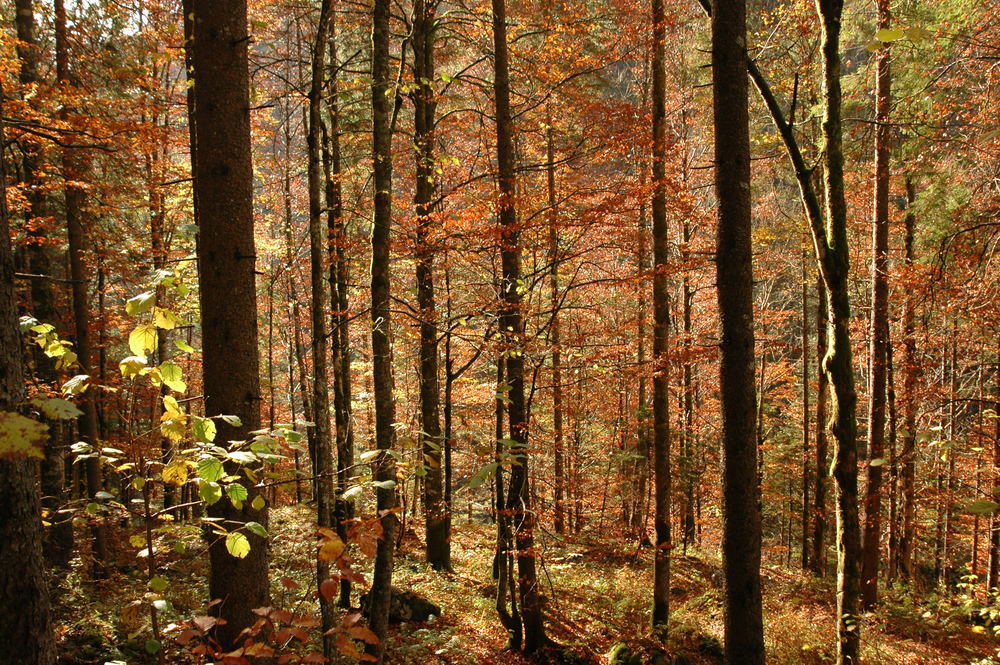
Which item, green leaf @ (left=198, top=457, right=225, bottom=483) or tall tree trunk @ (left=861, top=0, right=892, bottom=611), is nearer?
green leaf @ (left=198, top=457, right=225, bottom=483)

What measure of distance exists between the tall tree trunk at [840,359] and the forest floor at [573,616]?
815 millimetres

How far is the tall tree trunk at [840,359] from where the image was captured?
4.75 meters

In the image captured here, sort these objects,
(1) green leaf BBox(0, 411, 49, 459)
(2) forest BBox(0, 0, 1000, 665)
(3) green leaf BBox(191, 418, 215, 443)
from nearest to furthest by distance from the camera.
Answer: (1) green leaf BBox(0, 411, 49, 459), (3) green leaf BBox(191, 418, 215, 443), (2) forest BBox(0, 0, 1000, 665)

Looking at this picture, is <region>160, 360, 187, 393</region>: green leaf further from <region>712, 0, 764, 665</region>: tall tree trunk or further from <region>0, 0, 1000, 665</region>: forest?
<region>712, 0, 764, 665</region>: tall tree trunk

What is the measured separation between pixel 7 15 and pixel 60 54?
9.67 feet

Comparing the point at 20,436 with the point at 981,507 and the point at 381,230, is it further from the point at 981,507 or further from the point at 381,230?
the point at 381,230

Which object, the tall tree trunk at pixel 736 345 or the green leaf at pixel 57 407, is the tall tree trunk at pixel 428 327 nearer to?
the tall tree trunk at pixel 736 345

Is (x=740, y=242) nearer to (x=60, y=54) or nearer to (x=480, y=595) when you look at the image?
(x=480, y=595)

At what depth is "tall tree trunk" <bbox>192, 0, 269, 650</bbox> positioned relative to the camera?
311 centimetres

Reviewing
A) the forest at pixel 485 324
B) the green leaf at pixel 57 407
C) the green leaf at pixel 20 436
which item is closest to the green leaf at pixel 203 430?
the forest at pixel 485 324

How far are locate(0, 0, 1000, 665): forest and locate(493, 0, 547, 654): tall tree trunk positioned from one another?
0.06 metres

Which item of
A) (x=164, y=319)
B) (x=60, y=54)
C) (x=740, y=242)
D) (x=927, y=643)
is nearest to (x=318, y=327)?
(x=164, y=319)

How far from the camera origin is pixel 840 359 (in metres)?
4.88

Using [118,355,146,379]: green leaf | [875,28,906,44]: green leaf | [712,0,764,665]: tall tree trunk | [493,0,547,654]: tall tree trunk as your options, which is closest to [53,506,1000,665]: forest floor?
[493,0,547,654]: tall tree trunk
